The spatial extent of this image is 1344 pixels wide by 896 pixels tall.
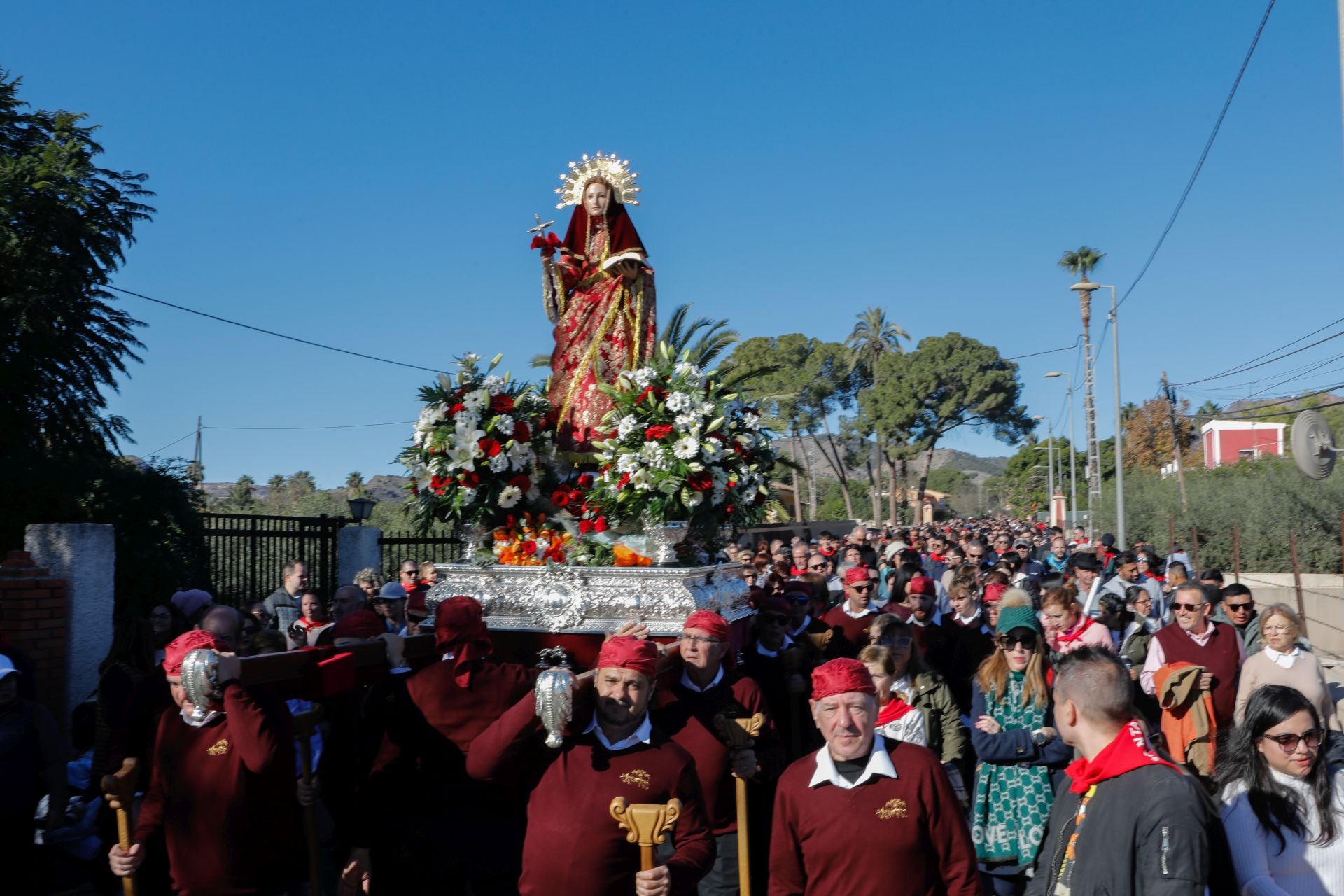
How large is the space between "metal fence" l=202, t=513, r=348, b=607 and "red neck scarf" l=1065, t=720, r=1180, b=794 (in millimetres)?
11107

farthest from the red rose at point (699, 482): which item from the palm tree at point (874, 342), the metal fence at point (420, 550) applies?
the palm tree at point (874, 342)

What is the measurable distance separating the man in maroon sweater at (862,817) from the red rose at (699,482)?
123 inches

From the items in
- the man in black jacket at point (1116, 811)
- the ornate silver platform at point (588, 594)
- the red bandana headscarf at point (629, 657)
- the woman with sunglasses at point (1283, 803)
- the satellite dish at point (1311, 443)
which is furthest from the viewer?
the satellite dish at point (1311, 443)

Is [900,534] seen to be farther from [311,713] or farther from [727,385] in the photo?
[311,713]

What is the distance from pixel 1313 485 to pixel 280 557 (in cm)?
2143

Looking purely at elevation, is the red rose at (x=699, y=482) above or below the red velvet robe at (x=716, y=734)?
above

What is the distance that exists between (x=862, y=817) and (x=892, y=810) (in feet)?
0.30

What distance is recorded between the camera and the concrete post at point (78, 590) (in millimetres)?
8633

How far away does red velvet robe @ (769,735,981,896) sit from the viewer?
10.9 feet

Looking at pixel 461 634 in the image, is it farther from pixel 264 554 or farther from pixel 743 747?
pixel 264 554

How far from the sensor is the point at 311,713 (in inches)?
191

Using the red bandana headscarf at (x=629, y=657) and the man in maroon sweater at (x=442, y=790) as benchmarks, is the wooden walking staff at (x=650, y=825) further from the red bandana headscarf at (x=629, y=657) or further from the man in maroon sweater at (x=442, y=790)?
the man in maroon sweater at (x=442, y=790)

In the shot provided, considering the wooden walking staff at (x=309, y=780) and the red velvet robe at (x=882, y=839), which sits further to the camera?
the wooden walking staff at (x=309, y=780)

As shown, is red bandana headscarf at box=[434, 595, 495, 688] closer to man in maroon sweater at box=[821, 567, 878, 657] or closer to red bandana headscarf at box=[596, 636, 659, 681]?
red bandana headscarf at box=[596, 636, 659, 681]
